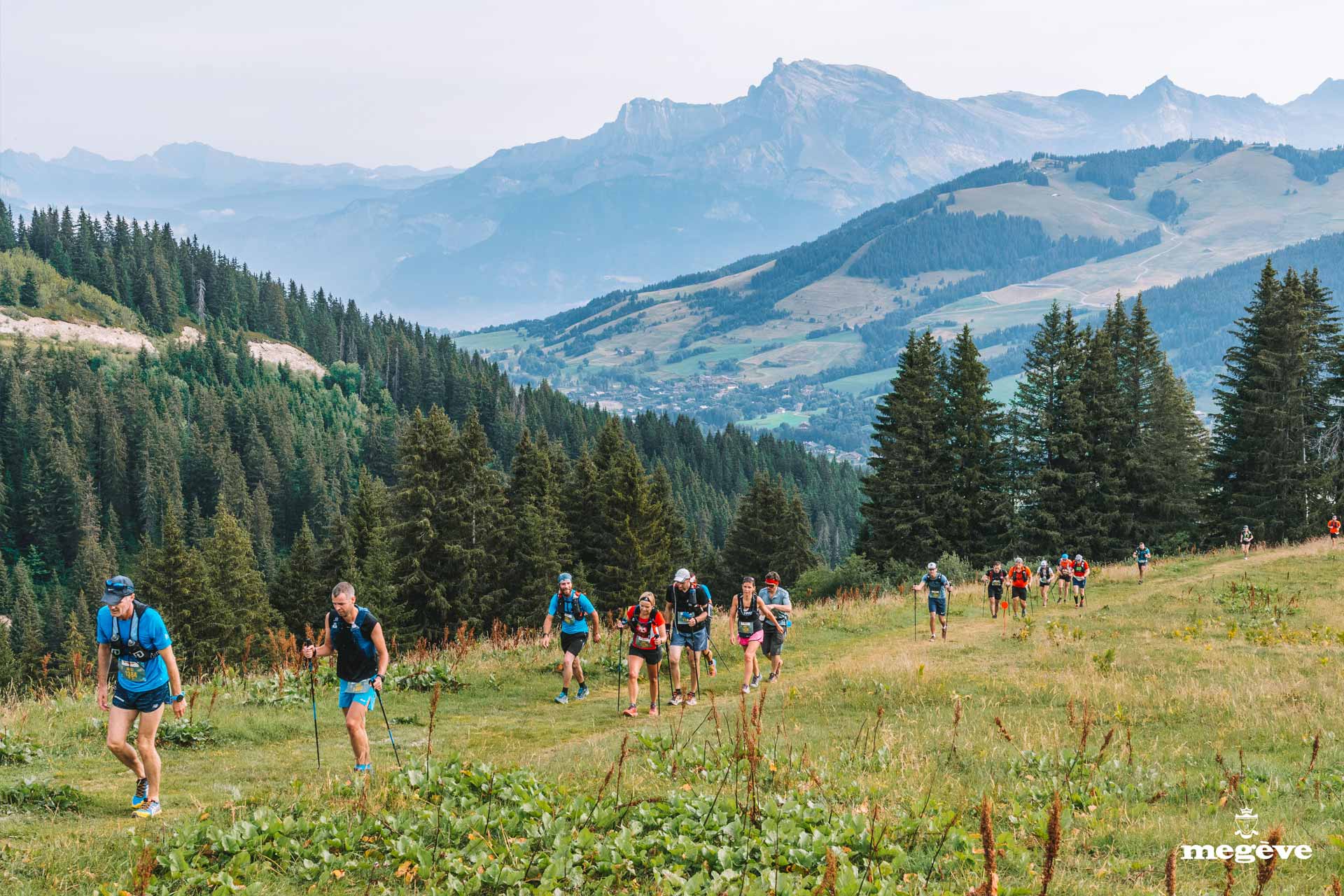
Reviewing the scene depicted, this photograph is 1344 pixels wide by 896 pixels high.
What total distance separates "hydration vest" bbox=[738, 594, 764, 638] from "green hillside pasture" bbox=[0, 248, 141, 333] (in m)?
186

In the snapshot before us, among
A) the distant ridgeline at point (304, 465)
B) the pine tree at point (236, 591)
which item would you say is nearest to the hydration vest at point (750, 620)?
the distant ridgeline at point (304, 465)

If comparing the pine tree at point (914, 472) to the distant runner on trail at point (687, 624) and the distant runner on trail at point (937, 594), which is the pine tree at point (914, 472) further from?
the distant runner on trail at point (687, 624)

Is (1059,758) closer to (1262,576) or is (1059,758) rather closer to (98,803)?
(98,803)

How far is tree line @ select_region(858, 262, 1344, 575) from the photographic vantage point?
44562 mm

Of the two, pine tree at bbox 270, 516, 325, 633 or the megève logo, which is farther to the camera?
pine tree at bbox 270, 516, 325, 633

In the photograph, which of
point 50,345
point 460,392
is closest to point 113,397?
point 50,345

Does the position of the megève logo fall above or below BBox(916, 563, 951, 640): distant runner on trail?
above

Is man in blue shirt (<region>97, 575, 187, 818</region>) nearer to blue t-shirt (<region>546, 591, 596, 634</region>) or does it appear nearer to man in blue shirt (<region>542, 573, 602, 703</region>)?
man in blue shirt (<region>542, 573, 602, 703</region>)

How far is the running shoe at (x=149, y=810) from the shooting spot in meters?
9.31

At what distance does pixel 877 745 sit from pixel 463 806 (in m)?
5.81

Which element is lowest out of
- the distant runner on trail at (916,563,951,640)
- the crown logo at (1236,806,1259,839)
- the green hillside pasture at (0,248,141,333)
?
the distant runner on trail at (916,563,951,640)

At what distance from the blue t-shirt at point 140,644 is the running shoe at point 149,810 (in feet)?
3.89

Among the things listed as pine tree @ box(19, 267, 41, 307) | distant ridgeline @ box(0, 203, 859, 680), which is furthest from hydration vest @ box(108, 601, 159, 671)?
pine tree @ box(19, 267, 41, 307)

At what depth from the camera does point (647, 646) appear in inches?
606
